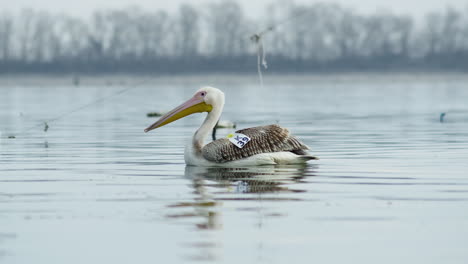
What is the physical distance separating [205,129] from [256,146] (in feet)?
2.81

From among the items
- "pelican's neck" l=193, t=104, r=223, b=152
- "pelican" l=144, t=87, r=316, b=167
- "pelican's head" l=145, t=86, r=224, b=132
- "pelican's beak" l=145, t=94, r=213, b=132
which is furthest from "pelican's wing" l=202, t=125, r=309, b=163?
"pelican's beak" l=145, t=94, r=213, b=132

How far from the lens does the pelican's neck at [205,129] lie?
14.5 m

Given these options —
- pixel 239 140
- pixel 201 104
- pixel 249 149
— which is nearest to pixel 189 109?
pixel 201 104

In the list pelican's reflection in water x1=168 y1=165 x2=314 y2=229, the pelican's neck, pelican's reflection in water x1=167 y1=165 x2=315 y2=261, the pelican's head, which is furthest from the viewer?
the pelican's head

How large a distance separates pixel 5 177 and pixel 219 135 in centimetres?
1025

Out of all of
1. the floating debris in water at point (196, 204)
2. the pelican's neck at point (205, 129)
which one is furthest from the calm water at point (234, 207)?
the pelican's neck at point (205, 129)

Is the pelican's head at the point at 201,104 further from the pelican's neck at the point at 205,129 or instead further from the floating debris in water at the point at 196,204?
the floating debris in water at the point at 196,204

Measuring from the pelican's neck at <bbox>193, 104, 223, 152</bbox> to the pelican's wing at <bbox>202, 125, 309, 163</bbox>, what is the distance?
0.20 meters

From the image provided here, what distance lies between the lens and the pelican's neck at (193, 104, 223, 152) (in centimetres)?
1449

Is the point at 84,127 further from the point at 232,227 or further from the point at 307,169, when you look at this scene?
the point at 232,227

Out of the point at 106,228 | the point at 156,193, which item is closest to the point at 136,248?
the point at 106,228

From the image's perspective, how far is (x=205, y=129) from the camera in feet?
48.3

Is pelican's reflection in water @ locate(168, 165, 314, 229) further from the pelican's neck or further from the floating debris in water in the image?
the pelican's neck

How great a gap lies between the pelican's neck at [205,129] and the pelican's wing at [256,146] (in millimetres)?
196
